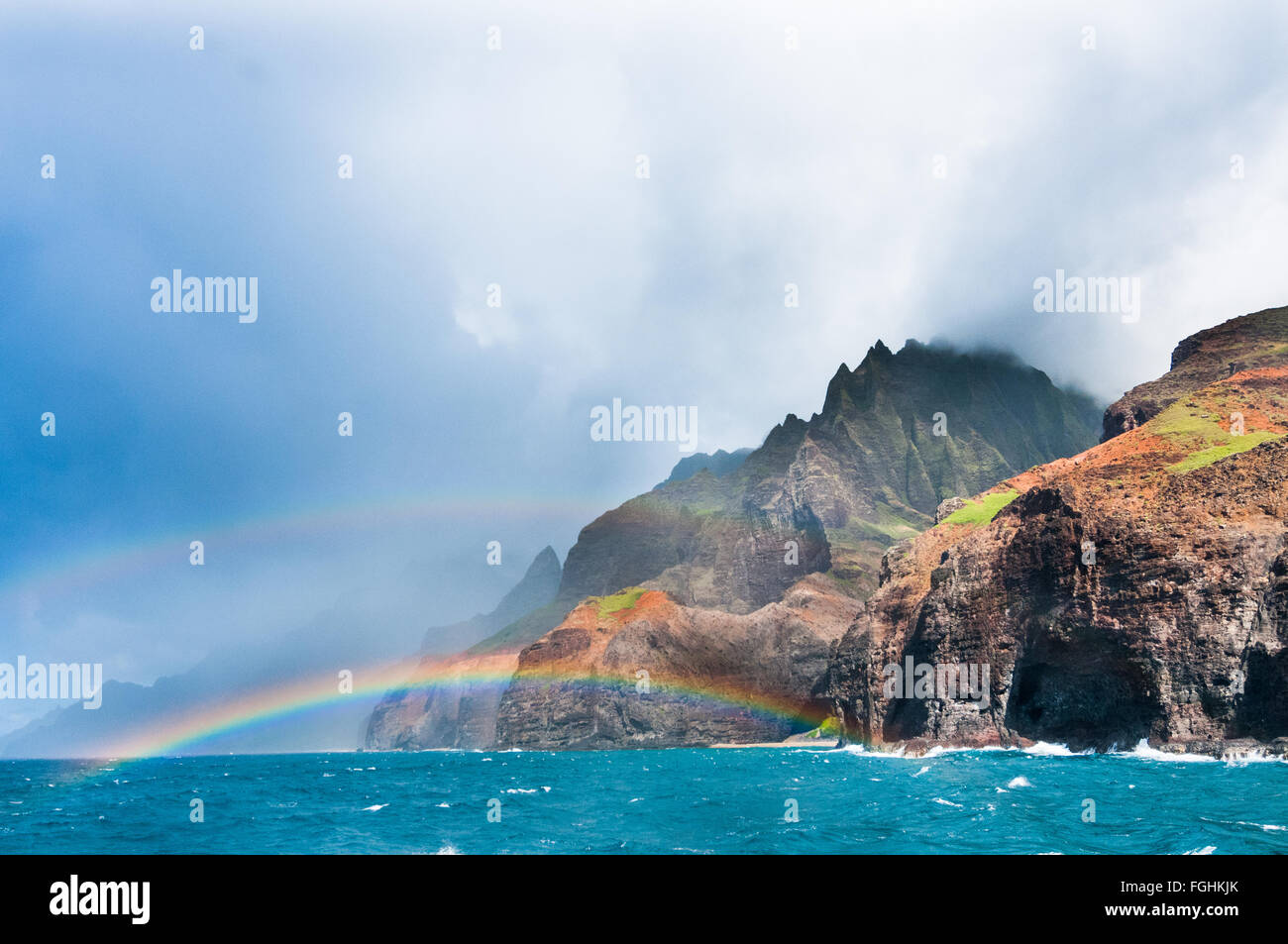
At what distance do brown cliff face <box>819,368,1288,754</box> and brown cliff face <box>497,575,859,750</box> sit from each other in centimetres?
6773

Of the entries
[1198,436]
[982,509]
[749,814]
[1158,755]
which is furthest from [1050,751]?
[749,814]

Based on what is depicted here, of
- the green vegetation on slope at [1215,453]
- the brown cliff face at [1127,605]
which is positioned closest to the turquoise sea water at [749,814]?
the brown cliff face at [1127,605]

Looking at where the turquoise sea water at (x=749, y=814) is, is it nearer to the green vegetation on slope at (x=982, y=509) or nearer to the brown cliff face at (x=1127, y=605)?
the brown cliff face at (x=1127, y=605)

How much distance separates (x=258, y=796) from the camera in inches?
2699

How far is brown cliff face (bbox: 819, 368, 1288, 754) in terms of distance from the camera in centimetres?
7294

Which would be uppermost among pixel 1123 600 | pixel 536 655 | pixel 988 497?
pixel 988 497

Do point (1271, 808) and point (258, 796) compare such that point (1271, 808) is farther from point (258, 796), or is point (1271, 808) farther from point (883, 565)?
point (883, 565)

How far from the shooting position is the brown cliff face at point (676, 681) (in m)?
182

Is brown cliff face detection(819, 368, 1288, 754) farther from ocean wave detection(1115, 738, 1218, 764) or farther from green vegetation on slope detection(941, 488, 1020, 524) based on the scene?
green vegetation on slope detection(941, 488, 1020, 524)

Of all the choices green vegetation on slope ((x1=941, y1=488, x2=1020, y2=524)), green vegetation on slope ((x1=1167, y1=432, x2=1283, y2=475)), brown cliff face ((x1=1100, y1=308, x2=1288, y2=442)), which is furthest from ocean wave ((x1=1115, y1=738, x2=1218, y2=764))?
brown cliff face ((x1=1100, y1=308, x2=1288, y2=442))
